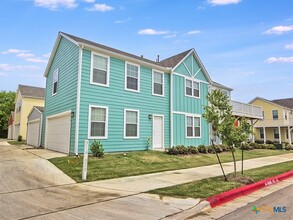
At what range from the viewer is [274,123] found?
3512 cm

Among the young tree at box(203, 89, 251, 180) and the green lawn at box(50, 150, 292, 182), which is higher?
the young tree at box(203, 89, 251, 180)

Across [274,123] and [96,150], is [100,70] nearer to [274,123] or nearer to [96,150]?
Result: [96,150]

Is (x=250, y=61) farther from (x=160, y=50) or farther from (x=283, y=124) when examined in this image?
(x=283, y=124)

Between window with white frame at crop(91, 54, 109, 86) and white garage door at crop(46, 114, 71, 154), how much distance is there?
2.62 meters

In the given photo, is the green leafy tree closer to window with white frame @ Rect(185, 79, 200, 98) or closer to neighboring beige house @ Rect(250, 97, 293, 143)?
window with white frame @ Rect(185, 79, 200, 98)

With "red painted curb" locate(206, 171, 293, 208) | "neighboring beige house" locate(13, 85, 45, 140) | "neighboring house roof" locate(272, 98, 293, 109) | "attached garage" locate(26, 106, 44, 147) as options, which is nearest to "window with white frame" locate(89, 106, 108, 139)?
"attached garage" locate(26, 106, 44, 147)

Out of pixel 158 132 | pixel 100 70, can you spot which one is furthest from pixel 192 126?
pixel 100 70

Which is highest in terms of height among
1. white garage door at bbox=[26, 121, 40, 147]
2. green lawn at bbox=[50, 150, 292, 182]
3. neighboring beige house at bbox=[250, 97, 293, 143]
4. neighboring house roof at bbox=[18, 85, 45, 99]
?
neighboring house roof at bbox=[18, 85, 45, 99]

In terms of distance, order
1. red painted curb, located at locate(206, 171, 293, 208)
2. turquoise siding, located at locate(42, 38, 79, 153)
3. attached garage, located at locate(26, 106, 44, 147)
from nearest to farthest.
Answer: red painted curb, located at locate(206, 171, 293, 208) < turquoise siding, located at locate(42, 38, 79, 153) < attached garage, located at locate(26, 106, 44, 147)

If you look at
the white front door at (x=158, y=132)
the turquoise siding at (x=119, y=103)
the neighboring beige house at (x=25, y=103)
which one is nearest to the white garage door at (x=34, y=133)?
the neighboring beige house at (x=25, y=103)

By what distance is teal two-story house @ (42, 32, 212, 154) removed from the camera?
491 inches

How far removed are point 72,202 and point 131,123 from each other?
904 centimetres

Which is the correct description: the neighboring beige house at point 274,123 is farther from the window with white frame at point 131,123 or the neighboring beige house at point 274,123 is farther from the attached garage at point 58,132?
the attached garage at point 58,132

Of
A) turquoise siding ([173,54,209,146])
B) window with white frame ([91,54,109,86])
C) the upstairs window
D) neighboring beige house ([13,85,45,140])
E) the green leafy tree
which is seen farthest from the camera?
the green leafy tree
